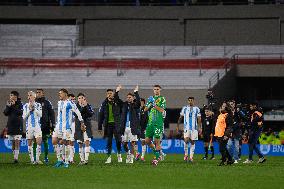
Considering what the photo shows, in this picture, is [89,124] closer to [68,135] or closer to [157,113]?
[157,113]

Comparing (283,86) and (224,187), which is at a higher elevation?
(283,86)

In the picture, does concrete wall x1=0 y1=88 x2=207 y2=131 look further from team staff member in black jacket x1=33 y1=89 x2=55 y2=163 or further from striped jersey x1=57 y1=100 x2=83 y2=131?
striped jersey x1=57 y1=100 x2=83 y2=131

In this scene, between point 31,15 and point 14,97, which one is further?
point 31,15

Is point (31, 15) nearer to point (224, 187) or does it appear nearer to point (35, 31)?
point (35, 31)

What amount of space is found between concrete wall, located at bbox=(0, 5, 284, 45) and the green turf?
2842cm

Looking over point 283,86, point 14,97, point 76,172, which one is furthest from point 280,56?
point 76,172

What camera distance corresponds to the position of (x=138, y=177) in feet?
63.2

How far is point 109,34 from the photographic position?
52.2 metres

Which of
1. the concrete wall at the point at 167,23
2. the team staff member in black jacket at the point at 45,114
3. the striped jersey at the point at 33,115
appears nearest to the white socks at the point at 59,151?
the striped jersey at the point at 33,115

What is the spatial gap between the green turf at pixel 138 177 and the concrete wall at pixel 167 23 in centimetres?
2842

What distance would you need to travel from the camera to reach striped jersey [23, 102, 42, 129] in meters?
25.7

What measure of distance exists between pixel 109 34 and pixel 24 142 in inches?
599

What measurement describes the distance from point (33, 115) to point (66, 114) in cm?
243

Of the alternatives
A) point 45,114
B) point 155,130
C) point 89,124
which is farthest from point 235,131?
point 45,114
